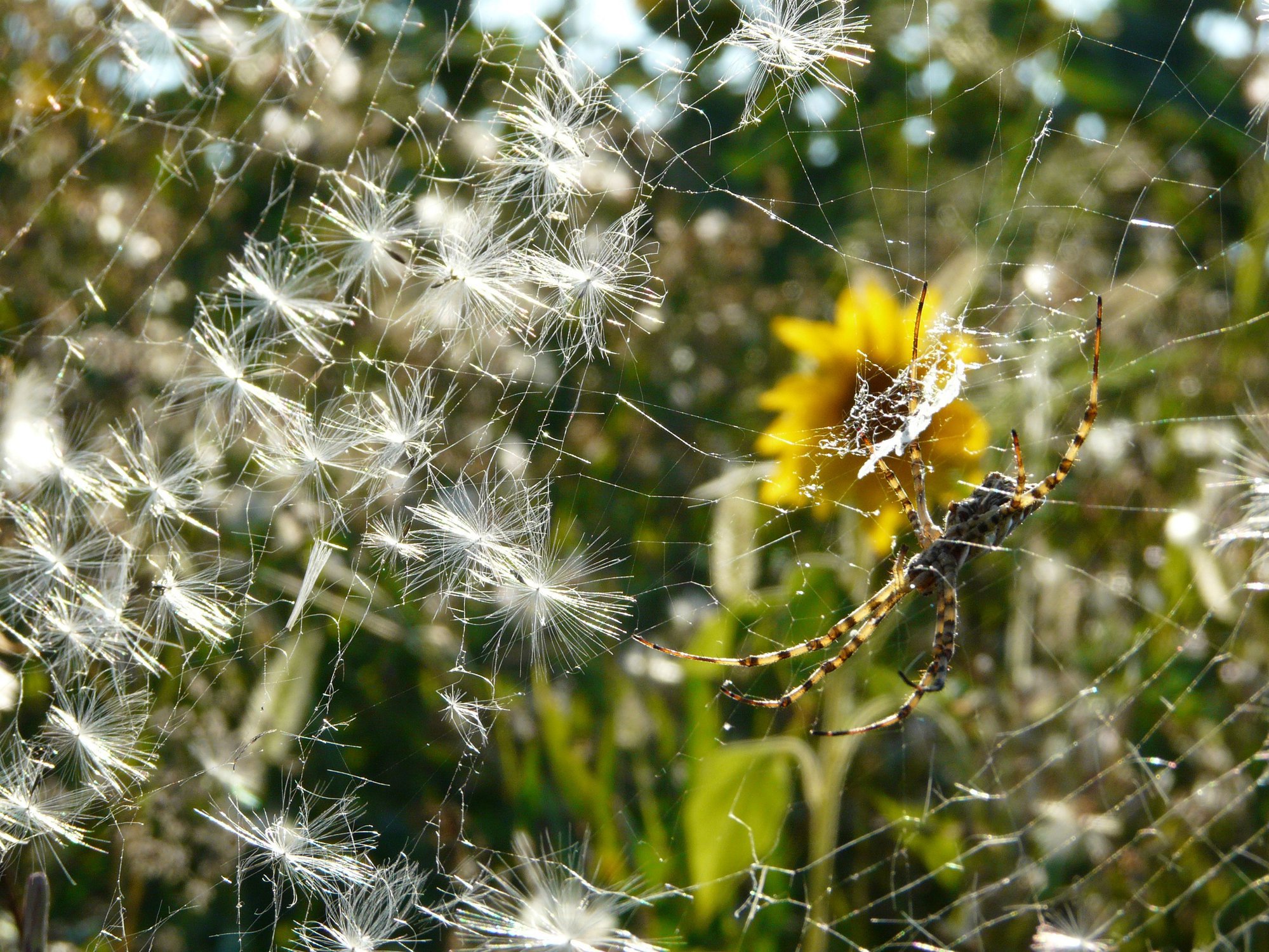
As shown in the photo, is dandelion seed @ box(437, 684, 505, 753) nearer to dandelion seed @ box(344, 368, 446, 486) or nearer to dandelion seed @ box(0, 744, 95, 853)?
dandelion seed @ box(344, 368, 446, 486)

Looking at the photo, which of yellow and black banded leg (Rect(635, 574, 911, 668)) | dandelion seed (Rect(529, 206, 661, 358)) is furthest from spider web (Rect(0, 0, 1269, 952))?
yellow and black banded leg (Rect(635, 574, 911, 668))

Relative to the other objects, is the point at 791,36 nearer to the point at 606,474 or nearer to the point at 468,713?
the point at 606,474

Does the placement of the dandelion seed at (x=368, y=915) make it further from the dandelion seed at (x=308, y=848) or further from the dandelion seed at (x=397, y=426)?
the dandelion seed at (x=397, y=426)

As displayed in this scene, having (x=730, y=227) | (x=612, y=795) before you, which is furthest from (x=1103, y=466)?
(x=612, y=795)

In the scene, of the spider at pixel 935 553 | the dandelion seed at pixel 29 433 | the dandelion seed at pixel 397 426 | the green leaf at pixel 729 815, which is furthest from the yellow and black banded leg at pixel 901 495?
the dandelion seed at pixel 29 433

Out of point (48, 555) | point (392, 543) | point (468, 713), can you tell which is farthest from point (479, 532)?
point (48, 555)
